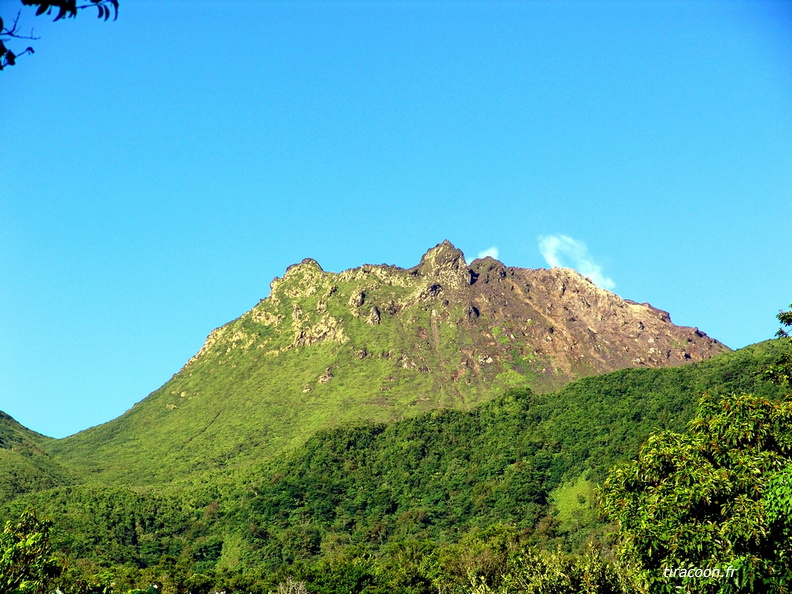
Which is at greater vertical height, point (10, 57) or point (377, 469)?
point (377, 469)

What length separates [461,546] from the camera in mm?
104375

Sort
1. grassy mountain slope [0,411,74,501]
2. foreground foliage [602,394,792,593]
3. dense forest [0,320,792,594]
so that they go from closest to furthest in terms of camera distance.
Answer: foreground foliage [602,394,792,593] → dense forest [0,320,792,594] → grassy mountain slope [0,411,74,501]

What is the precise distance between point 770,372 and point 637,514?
8002 millimetres

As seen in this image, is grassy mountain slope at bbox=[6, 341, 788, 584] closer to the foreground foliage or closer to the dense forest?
the dense forest

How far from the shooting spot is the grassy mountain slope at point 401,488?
14353cm

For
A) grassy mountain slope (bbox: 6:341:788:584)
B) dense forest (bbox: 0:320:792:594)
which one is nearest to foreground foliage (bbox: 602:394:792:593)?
dense forest (bbox: 0:320:792:594)

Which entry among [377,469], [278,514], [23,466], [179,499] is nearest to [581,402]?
[377,469]

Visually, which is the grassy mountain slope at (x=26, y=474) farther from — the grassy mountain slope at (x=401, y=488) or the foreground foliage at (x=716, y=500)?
the foreground foliage at (x=716, y=500)

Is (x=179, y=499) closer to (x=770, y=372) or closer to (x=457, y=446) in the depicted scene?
(x=457, y=446)

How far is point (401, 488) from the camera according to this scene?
17312cm

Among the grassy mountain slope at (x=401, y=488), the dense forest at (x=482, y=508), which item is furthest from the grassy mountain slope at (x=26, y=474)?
the grassy mountain slope at (x=401, y=488)

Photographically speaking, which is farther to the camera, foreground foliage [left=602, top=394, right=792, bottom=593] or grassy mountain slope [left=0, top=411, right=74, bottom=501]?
grassy mountain slope [left=0, top=411, right=74, bottom=501]

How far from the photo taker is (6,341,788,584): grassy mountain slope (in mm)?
143525

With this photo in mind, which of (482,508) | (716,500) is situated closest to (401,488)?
(482,508)
